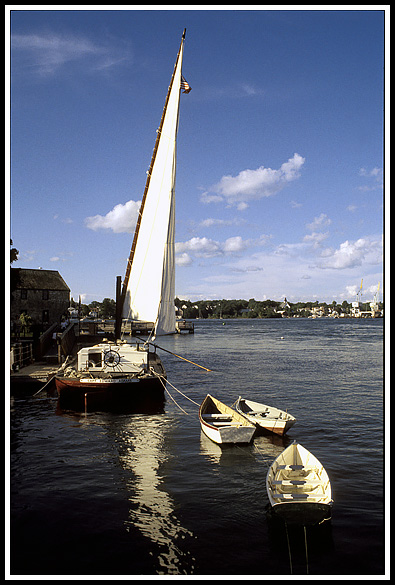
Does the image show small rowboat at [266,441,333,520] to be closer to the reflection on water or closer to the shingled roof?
the reflection on water

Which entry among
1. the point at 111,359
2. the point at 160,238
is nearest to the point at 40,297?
the point at 111,359

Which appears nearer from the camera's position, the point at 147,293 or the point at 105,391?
the point at 105,391

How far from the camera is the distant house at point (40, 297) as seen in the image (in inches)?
2844

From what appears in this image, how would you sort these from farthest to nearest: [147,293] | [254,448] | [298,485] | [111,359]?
[147,293] → [111,359] → [254,448] → [298,485]

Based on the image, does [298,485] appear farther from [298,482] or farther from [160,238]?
[160,238]

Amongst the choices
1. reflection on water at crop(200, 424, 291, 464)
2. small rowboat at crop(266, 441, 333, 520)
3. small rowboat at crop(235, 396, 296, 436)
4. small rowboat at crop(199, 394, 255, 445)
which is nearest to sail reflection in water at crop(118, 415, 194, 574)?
reflection on water at crop(200, 424, 291, 464)

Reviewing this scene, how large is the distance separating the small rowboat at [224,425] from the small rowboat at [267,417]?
1.08m

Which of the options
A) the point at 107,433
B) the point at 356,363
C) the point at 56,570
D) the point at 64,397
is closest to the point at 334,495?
the point at 56,570

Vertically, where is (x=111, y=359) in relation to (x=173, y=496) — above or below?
above

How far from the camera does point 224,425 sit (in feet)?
80.4

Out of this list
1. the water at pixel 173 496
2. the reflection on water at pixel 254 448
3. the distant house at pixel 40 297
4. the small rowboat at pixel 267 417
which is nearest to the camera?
the water at pixel 173 496

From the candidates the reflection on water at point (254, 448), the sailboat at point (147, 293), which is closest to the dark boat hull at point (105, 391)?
the sailboat at point (147, 293)

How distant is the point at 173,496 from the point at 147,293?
1528 cm

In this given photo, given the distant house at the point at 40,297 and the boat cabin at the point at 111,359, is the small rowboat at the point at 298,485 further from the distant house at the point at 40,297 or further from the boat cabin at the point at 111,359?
the distant house at the point at 40,297
